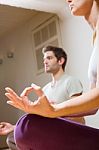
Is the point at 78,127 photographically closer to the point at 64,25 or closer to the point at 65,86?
the point at 65,86

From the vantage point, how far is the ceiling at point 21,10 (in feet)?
10.8

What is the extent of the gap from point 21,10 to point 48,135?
344 centimetres

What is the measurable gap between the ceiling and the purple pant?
2.71m

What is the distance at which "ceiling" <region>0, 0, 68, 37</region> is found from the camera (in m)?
3.31

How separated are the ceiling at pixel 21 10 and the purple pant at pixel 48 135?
2.71 m

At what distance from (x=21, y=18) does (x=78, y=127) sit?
3615 mm

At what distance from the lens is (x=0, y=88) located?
4879mm

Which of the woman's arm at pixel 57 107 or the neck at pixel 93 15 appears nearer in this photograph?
the woman's arm at pixel 57 107

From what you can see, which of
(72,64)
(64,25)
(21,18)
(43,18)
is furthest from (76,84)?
(21,18)

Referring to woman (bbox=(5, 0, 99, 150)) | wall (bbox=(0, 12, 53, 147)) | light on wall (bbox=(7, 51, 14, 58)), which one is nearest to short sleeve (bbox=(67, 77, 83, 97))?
woman (bbox=(5, 0, 99, 150))

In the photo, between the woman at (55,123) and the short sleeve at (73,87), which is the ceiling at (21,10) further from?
the woman at (55,123)

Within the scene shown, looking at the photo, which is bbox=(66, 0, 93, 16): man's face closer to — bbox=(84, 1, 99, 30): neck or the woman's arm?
bbox=(84, 1, 99, 30): neck

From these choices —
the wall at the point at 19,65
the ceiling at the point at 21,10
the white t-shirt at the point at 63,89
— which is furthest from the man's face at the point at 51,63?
the wall at the point at 19,65

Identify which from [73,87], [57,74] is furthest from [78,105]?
[57,74]
